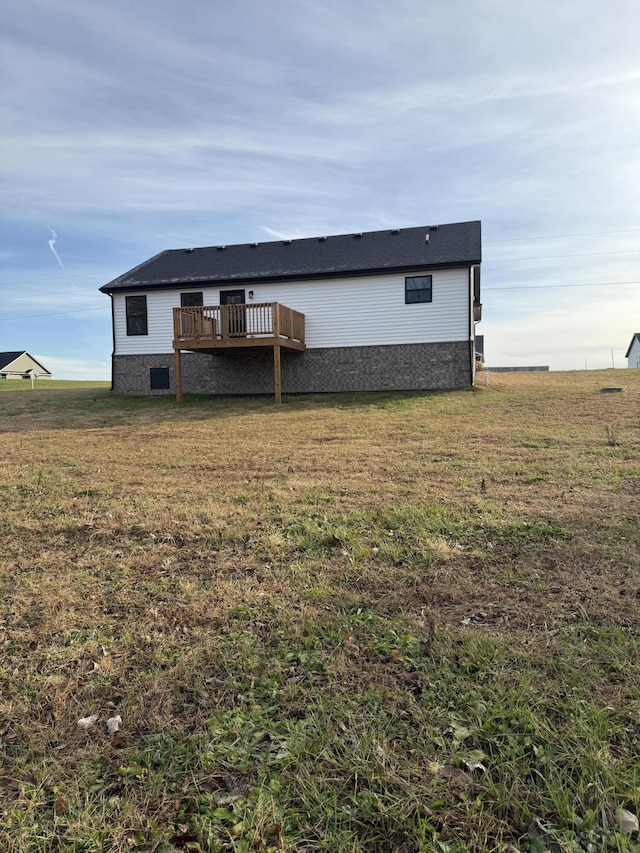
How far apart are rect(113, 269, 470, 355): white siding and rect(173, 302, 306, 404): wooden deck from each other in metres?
1.73

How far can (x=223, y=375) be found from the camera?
59.0 ft

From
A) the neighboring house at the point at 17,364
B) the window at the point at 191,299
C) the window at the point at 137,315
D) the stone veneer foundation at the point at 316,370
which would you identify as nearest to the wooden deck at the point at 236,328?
the stone veneer foundation at the point at 316,370

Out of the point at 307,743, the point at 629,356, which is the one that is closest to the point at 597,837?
the point at 307,743

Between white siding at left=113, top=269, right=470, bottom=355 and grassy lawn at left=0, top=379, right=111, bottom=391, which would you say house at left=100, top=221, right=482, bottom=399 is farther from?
grassy lawn at left=0, top=379, right=111, bottom=391

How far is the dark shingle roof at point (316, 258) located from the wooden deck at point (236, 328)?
2.55 meters

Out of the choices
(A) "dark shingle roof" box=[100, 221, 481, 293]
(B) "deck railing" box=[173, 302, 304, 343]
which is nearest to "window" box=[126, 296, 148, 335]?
(A) "dark shingle roof" box=[100, 221, 481, 293]

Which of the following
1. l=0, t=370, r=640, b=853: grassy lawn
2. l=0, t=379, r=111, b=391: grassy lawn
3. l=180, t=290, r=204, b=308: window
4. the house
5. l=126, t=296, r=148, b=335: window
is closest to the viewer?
l=0, t=370, r=640, b=853: grassy lawn

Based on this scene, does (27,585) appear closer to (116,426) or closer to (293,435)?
(293,435)

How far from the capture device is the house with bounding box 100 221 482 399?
615 inches

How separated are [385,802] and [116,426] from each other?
37.5 ft

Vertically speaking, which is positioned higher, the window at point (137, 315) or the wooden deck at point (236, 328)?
the window at point (137, 315)

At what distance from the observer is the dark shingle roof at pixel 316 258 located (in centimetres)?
1634

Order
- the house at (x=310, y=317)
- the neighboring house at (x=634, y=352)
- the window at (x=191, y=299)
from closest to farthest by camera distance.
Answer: the house at (x=310, y=317) → the window at (x=191, y=299) → the neighboring house at (x=634, y=352)

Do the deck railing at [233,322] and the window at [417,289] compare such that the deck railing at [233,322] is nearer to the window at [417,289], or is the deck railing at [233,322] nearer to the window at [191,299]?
the window at [191,299]
